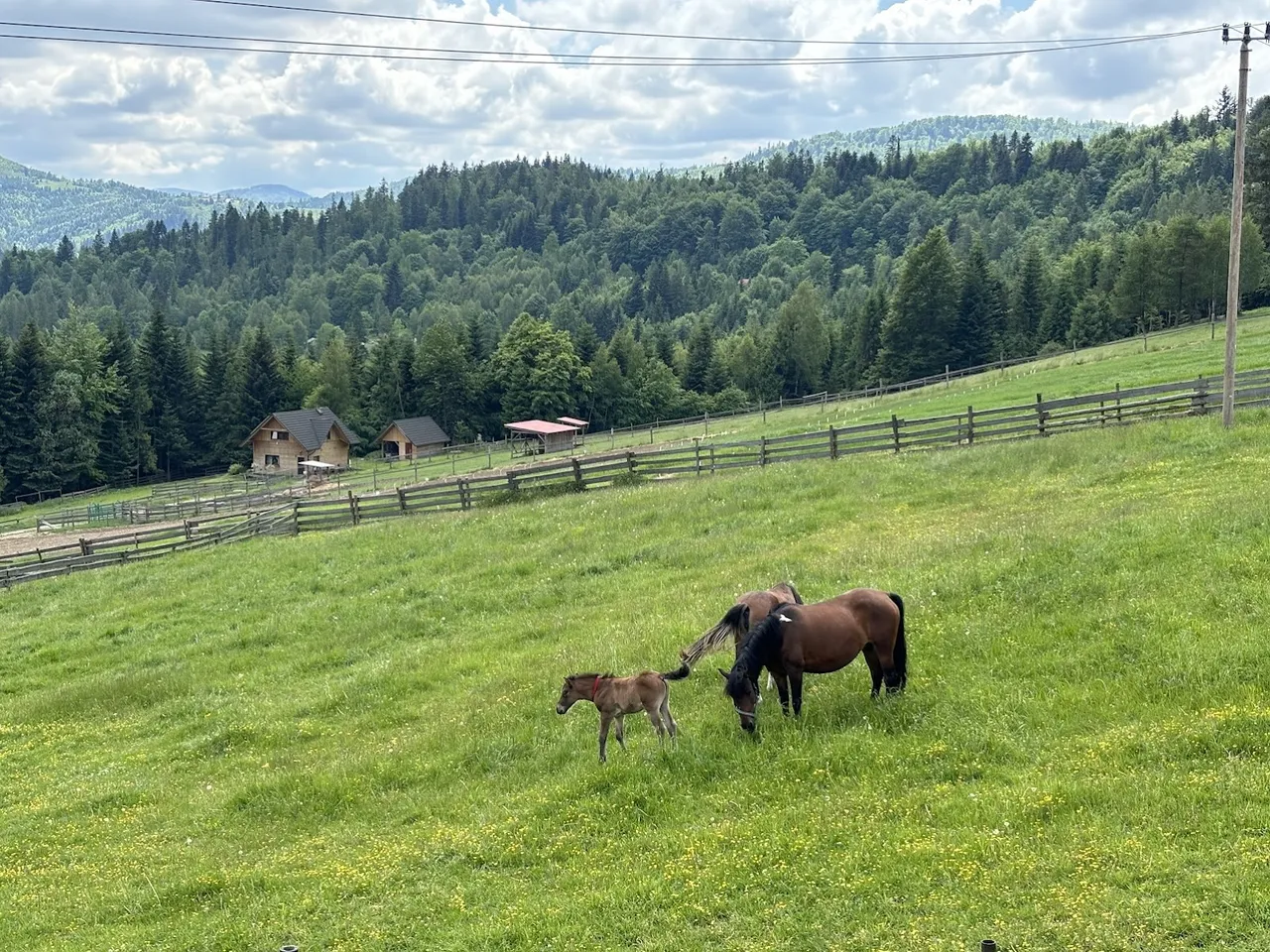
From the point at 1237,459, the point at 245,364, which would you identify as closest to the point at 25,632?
the point at 1237,459

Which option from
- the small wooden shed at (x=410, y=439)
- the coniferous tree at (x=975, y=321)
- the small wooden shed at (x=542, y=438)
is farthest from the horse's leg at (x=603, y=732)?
the coniferous tree at (x=975, y=321)

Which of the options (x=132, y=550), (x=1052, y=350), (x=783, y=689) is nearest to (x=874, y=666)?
(x=783, y=689)

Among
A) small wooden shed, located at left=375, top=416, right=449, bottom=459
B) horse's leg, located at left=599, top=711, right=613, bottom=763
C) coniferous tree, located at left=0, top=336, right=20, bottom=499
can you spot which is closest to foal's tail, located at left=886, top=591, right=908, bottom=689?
horse's leg, located at left=599, top=711, right=613, bottom=763

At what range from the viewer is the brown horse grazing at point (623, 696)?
11461 millimetres

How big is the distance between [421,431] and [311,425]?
31.7ft

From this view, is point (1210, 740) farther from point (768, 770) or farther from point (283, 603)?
point (283, 603)

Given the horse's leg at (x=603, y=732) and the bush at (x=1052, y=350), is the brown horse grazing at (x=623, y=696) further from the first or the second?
the bush at (x=1052, y=350)

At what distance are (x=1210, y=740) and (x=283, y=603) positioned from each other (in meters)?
20.5

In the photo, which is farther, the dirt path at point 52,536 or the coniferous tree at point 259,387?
the coniferous tree at point 259,387

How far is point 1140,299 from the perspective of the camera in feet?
256

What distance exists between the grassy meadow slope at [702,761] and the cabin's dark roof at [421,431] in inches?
2651

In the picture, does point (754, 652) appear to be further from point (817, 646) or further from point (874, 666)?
point (874, 666)

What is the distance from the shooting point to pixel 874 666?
11914 millimetres

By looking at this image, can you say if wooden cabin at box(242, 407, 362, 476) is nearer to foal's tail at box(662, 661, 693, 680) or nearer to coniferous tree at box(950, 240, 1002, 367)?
coniferous tree at box(950, 240, 1002, 367)
